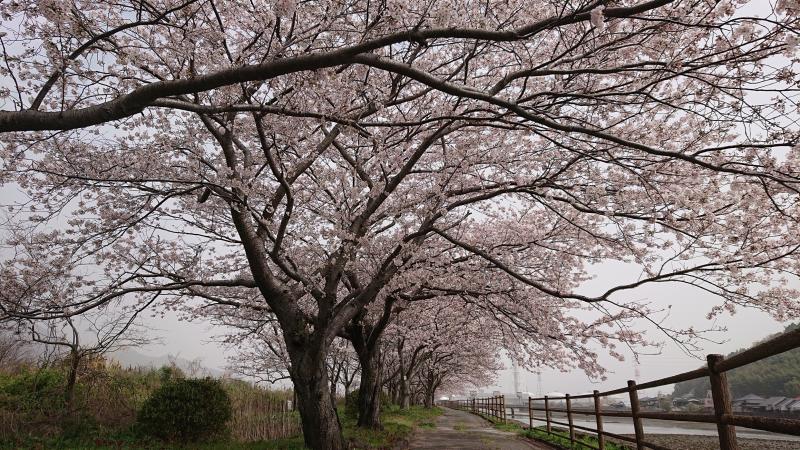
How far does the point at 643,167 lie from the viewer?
19.4 ft

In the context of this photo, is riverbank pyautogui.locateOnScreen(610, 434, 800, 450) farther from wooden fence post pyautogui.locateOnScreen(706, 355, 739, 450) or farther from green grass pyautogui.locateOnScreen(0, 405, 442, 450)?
wooden fence post pyautogui.locateOnScreen(706, 355, 739, 450)

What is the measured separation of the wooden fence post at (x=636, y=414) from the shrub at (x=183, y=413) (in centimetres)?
916

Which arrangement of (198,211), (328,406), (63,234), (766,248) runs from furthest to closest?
(198,211)
(63,234)
(328,406)
(766,248)

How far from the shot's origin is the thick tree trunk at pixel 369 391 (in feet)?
42.2

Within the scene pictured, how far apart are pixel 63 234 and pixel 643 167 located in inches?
407

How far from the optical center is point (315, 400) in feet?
25.5

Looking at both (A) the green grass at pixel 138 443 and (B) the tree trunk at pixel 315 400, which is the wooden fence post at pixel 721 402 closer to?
(B) the tree trunk at pixel 315 400

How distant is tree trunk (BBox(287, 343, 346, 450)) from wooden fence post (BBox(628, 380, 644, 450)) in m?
4.65

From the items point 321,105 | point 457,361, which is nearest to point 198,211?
point 321,105

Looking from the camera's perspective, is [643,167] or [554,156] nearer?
[643,167]

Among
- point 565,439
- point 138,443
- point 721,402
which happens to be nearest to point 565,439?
point 565,439

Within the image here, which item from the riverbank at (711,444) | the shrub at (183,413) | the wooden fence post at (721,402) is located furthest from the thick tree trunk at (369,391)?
the wooden fence post at (721,402)

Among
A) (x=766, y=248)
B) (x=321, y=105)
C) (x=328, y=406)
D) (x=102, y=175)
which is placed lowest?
(x=328, y=406)

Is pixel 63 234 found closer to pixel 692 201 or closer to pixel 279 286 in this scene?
pixel 279 286
